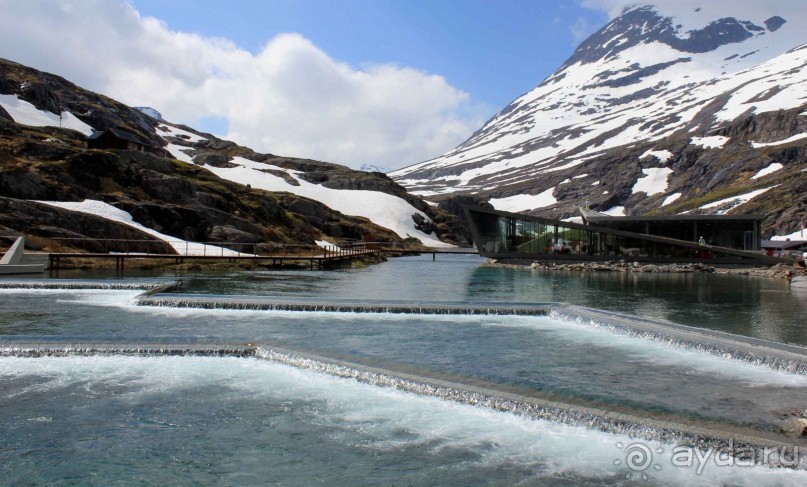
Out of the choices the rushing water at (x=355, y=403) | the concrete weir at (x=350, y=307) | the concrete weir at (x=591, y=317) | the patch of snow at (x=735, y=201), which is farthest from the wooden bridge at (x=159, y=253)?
the patch of snow at (x=735, y=201)

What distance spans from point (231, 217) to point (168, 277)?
28694 millimetres

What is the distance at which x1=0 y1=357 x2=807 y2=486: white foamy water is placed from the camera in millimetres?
9789

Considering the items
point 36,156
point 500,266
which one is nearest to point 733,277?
point 500,266

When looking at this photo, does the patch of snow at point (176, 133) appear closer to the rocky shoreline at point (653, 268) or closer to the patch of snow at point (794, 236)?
the rocky shoreline at point (653, 268)

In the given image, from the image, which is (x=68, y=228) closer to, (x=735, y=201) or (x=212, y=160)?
(x=212, y=160)

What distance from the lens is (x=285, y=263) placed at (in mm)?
58562

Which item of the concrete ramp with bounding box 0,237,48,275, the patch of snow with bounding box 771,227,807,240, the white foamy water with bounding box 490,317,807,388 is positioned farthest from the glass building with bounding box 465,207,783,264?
the patch of snow with bounding box 771,227,807,240

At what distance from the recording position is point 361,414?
12219 mm

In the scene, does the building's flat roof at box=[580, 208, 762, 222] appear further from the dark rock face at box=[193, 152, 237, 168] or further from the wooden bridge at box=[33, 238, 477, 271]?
the dark rock face at box=[193, 152, 237, 168]

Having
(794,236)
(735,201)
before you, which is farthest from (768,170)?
(794,236)

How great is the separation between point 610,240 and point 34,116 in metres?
85.4

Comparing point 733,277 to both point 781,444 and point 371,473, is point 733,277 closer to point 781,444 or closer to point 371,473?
point 781,444

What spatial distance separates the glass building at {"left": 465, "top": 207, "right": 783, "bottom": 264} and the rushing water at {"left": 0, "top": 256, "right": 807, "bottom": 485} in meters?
39.7

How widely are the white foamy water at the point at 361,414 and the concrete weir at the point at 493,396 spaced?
0.79 feet
